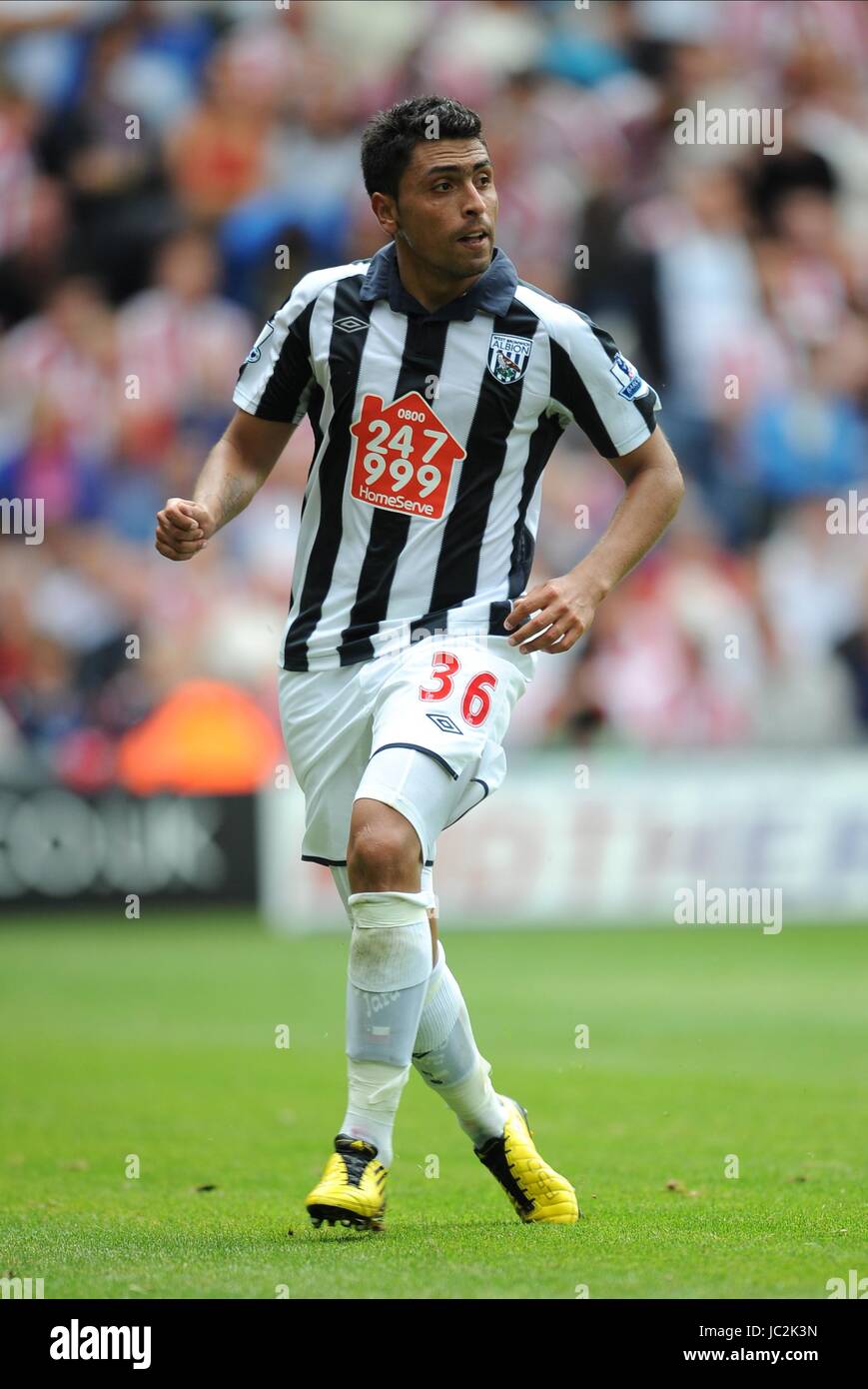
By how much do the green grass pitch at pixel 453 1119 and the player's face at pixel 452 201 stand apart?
2.33m

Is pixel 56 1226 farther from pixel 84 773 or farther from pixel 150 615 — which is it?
pixel 150 615

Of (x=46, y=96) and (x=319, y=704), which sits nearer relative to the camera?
(x=319, y=704)

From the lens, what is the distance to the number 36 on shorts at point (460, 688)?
15.1 ft

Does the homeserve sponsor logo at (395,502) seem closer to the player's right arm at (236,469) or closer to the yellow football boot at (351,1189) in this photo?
the player's right arm at (236,469)

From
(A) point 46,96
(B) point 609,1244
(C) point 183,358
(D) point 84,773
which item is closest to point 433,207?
(B) point 609,1244

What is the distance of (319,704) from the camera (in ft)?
15.9

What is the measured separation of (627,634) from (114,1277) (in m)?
11.1

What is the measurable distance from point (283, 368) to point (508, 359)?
1.91 ft

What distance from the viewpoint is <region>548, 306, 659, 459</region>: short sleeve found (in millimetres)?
4809

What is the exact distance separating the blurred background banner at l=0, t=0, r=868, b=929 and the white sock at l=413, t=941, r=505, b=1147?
7.87 m

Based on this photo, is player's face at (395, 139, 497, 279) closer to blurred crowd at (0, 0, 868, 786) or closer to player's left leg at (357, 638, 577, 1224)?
player's left leg at (357, 638, 577, 1224)

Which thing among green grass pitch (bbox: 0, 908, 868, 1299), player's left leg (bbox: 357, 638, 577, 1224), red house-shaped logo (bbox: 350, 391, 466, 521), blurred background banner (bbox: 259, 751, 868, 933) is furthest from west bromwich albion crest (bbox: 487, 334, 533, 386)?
blurred background banner (bbox: 259, 751, 868, 933)

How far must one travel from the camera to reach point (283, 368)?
4949mm

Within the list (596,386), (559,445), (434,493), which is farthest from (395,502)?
(559,445)
